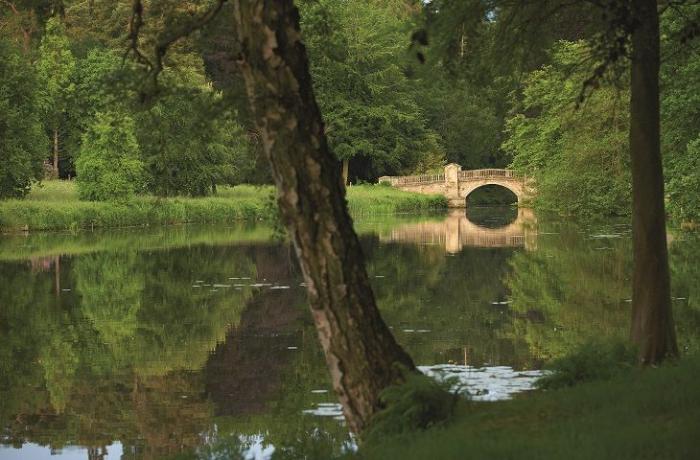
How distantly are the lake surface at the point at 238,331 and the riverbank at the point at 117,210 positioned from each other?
24.7ft

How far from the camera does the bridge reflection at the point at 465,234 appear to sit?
39.9 m

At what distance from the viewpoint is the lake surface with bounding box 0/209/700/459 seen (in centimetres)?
1201

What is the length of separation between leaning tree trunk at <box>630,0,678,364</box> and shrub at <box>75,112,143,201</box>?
3918cm

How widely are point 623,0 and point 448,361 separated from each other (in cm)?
650

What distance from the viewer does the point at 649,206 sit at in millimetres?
11578

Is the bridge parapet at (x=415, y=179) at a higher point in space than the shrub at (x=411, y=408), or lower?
higher

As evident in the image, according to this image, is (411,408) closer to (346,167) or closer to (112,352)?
(112,352)

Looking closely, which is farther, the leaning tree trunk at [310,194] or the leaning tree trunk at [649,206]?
the leaning tree trunk at [649,206]

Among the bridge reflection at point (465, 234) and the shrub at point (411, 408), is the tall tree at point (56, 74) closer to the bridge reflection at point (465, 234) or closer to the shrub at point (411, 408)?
the bridge reflection at point (465, 234)

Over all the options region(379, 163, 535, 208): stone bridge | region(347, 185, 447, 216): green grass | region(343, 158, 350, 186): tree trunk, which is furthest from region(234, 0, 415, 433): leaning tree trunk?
region(343, 158, 350, 186): tree trunk

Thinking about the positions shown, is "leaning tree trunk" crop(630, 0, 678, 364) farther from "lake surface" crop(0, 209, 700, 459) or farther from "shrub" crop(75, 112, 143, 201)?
"shrub" crop(75, 112, 143, 201)

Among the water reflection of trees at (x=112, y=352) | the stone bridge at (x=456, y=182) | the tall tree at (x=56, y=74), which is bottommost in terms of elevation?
the water reflection of trees at (x=112, y=352)

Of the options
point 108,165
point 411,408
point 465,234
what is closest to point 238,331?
point 411,408

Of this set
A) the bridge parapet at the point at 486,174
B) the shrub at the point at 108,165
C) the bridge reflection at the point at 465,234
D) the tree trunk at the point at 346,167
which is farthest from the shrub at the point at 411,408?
the bridge parapet at the point at 486,174
